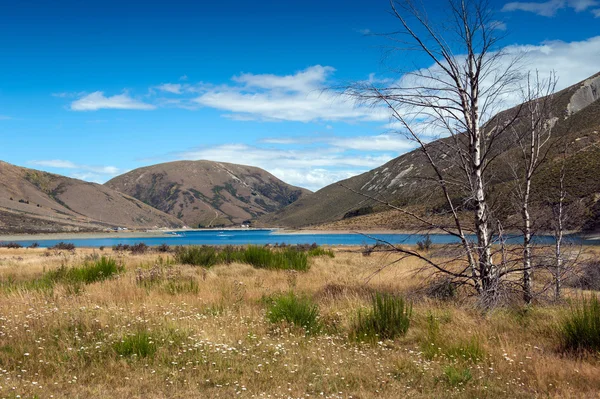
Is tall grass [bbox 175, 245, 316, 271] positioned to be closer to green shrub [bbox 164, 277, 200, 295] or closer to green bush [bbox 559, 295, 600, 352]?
green shrub [bbox 164, 277, 200, 295]

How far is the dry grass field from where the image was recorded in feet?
16.6

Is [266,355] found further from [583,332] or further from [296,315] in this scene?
[583,332]

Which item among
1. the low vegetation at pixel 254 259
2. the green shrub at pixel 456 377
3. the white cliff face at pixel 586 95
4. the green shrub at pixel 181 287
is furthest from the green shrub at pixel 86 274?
the white cliff face at pixel 586 95

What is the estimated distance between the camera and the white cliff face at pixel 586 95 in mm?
115694

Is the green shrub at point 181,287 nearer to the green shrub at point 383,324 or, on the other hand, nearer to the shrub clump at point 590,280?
the green shrub at point 383,324

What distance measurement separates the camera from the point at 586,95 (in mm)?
121312

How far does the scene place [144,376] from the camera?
17.9 ft

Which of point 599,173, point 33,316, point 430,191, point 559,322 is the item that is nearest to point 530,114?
point 430,191

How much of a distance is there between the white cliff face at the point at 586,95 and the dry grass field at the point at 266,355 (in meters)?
125

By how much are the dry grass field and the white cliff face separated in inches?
4933

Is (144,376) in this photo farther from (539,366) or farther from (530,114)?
(530,114)

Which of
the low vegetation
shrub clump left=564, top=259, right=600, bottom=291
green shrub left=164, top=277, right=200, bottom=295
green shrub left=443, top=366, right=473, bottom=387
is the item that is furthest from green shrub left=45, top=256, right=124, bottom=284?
shrub clump left=564, top=259, right=600, bottom=291

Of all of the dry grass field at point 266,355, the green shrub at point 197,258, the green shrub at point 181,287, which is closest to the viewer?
the dry grass field at point 266,355

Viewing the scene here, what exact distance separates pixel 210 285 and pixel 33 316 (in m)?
4.97
